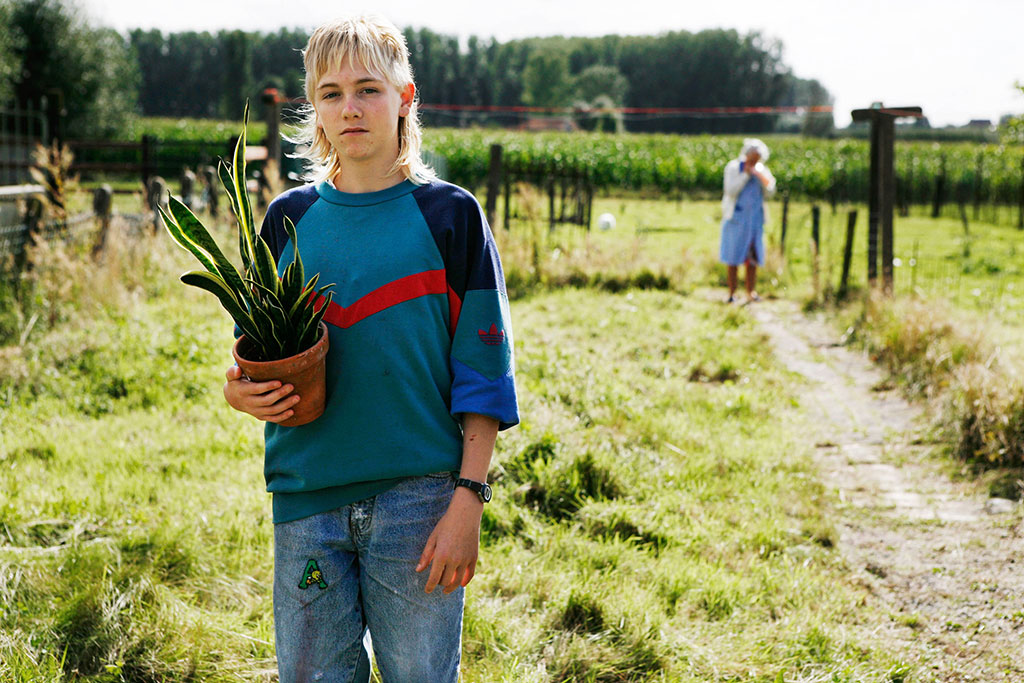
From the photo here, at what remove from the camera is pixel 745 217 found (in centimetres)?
934

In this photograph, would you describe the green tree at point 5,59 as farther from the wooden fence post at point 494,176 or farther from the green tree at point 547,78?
the green tree at point 547,78

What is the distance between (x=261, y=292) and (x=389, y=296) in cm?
25

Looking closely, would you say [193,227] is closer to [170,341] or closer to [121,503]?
[121,503]

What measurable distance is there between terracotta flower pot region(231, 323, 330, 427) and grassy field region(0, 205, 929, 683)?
1.19 m

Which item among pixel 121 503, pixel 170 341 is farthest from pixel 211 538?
pixel 170 341

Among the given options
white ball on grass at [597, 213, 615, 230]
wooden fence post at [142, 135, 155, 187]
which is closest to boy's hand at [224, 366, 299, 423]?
wooden fence post at [142, 135, 155, 187]

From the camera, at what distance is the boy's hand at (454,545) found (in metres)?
1.58

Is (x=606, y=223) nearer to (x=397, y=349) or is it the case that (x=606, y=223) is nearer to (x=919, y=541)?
(x=919, y=541)

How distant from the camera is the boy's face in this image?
1.65 metres

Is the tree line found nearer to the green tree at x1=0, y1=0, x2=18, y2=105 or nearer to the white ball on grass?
the green tree at x1=0, y1=0, x2=18, y2=105

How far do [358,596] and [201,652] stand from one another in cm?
108

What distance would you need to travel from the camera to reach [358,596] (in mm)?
1694

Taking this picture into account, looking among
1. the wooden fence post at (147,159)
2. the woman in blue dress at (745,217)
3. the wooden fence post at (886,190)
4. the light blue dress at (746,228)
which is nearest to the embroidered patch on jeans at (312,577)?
the wooden fence post at (886,190)

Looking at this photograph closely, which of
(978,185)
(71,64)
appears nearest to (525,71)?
(71,64)
